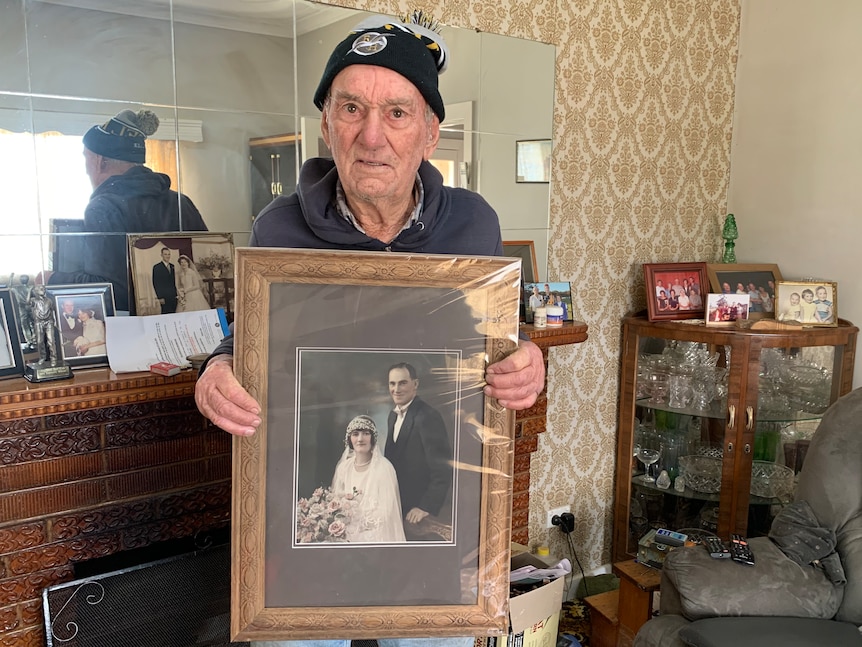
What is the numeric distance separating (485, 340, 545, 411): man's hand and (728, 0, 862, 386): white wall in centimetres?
197

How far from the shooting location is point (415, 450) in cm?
98

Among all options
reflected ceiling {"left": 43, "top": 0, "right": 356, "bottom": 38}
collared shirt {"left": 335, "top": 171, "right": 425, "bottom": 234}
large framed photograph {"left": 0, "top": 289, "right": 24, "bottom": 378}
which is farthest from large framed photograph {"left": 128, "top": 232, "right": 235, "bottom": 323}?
collared shirt {"left": 335, "top": 171, "right": 425, "bottom": 234}

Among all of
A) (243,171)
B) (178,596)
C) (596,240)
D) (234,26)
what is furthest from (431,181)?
(596,240)

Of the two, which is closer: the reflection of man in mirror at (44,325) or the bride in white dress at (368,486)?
the bride in white dress at (368,486)

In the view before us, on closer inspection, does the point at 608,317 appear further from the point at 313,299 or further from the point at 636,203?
the point at 313,299

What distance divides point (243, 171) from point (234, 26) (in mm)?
367

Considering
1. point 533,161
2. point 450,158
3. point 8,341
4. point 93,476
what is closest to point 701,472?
point 533,161

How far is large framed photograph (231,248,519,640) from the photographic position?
3.12 ft

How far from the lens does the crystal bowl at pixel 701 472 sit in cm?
240

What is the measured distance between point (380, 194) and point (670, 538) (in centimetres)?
173

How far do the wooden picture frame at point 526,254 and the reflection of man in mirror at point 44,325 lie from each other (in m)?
1.35

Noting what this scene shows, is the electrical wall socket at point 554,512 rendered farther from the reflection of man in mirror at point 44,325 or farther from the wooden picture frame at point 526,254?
the reflection of man in mirror at point 44,325

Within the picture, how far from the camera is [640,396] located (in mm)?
2588

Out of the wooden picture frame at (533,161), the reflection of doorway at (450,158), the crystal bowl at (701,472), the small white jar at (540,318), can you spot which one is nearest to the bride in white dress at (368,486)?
the small white jar at (540,318)
